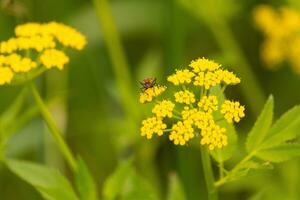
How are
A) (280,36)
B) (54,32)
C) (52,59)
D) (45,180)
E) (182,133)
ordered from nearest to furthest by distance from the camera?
(182,133), (45,180), (52,59), (54,32), (280,36)

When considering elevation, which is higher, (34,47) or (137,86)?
(137,86)

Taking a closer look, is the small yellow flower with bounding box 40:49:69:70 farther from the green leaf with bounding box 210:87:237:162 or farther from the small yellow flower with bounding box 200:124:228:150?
the small yellow flower with bounding box 200:124:228:150

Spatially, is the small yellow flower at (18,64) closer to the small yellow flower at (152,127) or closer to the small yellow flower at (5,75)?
the small yellow flower at (5,75)

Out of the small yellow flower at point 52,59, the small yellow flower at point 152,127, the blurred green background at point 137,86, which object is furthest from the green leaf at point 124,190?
the blurred green background at point 137,86

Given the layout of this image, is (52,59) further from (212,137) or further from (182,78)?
(212,137)

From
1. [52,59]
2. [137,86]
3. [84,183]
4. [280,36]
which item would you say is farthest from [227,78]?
[280,36]

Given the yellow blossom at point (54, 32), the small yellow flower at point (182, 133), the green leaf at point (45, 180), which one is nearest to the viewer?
the small yellow flower at point (182, 133)
